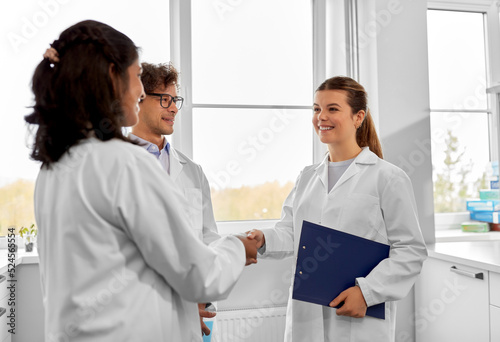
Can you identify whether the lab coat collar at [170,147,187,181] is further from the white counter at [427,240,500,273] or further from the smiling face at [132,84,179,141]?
the white counter at [427,240,500,273]

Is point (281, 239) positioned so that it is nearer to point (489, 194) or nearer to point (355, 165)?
point (355, 165)

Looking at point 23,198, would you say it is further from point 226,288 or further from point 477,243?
point 477,243

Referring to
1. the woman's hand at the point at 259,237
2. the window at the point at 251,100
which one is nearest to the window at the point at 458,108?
the window at the point at 251,100

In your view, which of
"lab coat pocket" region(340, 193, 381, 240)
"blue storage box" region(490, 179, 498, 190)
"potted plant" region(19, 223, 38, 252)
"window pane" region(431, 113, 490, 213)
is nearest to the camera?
"lab coat pocket" region(340, 193, 381, 240)

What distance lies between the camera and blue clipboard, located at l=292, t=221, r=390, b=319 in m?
1.37

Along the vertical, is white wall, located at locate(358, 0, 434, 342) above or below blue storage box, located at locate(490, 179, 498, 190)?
above

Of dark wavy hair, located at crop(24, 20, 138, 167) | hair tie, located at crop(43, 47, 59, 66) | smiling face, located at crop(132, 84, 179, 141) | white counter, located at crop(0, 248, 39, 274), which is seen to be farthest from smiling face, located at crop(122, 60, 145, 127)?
white counter, located at crop(0, 248, 39, 274)

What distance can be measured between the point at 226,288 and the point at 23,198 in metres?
2.00

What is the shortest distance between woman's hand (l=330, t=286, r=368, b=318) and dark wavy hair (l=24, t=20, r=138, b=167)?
0.90m

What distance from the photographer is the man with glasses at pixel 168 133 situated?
5.69 feet

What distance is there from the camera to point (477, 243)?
2439 millimetres

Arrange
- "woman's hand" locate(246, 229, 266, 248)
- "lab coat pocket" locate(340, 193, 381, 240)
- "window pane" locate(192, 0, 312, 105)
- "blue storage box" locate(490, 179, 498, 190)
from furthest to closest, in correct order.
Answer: "blue storage box" locate(490, 179, 498, 190), "window pane" locate(192, 0, 312, 105), "woman's hand" locate(246, 229, 266, 248), "lab coat pocket" locate(340, 193, 381, 240)

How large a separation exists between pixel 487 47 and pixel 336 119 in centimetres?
210

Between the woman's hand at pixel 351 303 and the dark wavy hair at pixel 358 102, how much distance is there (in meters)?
0.61
